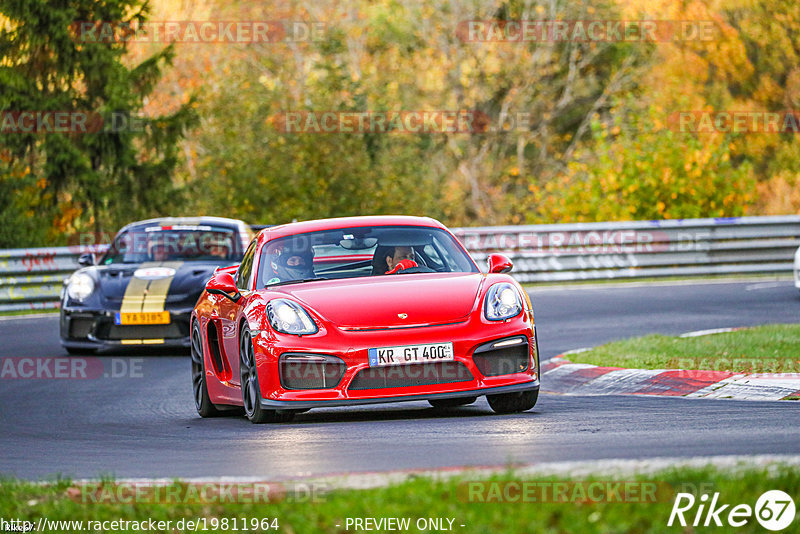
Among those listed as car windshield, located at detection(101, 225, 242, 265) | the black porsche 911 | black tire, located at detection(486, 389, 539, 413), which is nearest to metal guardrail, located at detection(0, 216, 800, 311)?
car windshield, located at detection(101, 225, 242, 265)

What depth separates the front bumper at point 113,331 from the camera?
15469mm

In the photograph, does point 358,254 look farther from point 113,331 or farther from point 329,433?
point 113,331

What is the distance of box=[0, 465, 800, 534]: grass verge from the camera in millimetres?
4863

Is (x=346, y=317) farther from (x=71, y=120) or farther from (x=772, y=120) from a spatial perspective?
(x=772, y=120)

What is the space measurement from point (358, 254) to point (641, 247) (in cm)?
1602

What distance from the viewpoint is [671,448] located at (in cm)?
684

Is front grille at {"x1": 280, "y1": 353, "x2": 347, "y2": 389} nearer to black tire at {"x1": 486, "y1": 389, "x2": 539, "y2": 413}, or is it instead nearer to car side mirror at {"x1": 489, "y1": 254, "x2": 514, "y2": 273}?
black tire at {"x1": 486, "y1": 389, "x2": 539, "y2": 413}

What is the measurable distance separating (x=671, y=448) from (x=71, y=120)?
25925 mm

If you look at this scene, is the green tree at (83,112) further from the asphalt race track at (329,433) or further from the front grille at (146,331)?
the asphalt race track at (329,433)

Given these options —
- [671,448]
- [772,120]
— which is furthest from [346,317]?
[772,120]

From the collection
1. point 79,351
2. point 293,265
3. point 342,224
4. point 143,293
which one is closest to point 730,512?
point 293,265

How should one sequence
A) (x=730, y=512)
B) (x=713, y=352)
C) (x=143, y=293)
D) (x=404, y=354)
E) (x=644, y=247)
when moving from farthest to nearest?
(x=644, y=247), (x=143, y=293), (x=713, y=352), (x=404, y=354), (x=730, y=512)

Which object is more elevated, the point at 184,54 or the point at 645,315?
the point at 184,54

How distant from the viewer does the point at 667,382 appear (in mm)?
11211
